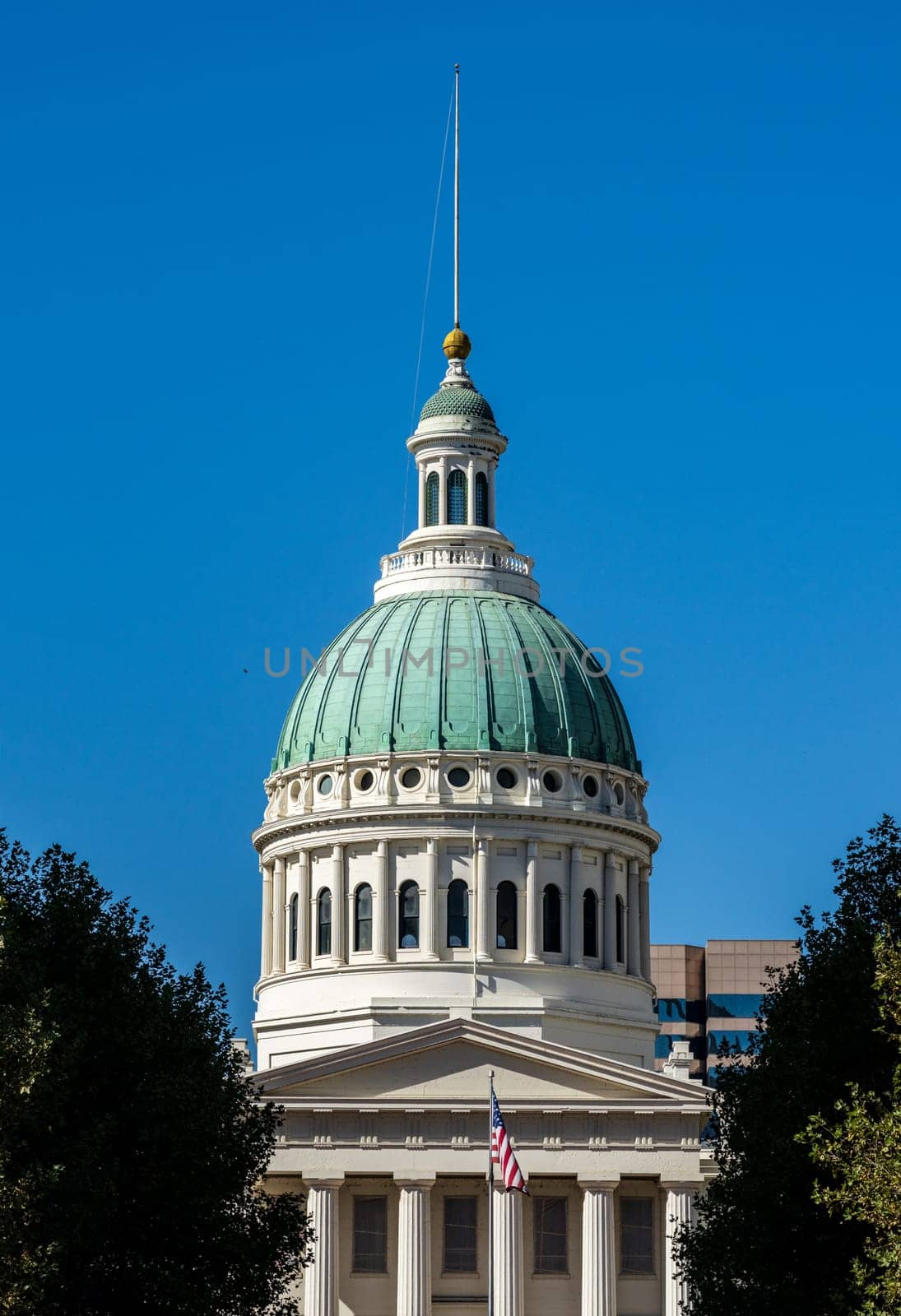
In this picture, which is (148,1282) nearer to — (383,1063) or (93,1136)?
(93,1136)

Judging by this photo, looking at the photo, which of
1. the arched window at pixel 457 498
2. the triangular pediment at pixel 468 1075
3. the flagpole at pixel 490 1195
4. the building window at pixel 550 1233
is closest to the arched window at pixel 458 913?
the triangular pediment at pixel 468 1075

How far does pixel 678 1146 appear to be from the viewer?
109375 mm

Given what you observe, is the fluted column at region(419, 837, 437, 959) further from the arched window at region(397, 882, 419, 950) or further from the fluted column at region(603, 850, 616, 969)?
the fluted column at region(603, 850, 616, 969)

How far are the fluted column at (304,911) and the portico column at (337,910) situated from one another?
5.11 ft

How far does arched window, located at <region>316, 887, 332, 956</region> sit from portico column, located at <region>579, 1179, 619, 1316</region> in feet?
57.3

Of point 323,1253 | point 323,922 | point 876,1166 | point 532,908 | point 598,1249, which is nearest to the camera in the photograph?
point 876,1166

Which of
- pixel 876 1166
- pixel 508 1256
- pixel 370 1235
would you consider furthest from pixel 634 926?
pixel 876 1166

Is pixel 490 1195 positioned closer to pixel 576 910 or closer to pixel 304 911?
pixel 576 910

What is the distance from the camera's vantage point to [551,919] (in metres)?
122

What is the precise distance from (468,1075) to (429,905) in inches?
436

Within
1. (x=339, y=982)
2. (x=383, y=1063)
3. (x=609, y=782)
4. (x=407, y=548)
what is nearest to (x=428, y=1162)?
(x=383, y=1063)

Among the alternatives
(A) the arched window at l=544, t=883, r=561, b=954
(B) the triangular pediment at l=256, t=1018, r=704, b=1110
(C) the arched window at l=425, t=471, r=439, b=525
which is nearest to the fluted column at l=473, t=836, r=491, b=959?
(A) the arched window at l=544, t=883, r=561, b=954

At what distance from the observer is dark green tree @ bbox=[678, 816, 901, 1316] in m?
77.6

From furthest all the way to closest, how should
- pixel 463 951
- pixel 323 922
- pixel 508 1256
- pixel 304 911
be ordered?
pixel 304 911, pixel 323 922, pixel 463 951, pixel 508 1256
